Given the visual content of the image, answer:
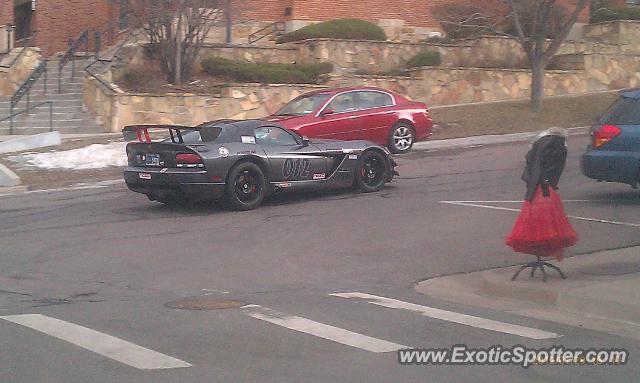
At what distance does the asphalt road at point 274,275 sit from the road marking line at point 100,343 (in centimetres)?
5

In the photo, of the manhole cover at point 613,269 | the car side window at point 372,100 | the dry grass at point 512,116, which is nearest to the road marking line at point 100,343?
the manhole cover at point 613,269

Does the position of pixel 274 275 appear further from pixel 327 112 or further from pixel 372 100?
pixel 372 100

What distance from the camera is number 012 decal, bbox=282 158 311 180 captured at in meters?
15.2

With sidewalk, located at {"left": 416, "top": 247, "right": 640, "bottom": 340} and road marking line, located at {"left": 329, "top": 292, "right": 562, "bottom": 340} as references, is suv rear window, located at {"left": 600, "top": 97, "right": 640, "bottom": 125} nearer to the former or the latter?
sidewalk, located at {"left": 416, "top": 247, "right": 640, "bottom": 340}

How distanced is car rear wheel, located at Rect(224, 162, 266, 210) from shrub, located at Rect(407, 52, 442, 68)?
16141mm

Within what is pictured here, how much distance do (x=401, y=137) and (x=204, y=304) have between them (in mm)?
12552

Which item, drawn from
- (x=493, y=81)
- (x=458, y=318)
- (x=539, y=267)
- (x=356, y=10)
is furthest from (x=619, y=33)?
(x=458, y=318)

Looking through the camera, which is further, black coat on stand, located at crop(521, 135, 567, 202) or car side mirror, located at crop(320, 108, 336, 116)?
car side mirror, located at crop(320, 108, 336, 116)

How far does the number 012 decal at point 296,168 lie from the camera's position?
1520 cm

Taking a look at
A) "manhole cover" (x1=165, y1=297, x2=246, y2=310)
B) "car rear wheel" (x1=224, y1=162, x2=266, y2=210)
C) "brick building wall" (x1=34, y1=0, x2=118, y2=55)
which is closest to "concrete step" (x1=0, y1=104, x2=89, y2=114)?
"brick building wall" (x1=34, y1=0, x2=118, y2=55)

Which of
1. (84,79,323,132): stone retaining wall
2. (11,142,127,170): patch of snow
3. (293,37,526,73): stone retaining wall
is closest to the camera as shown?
(11,142,127,170): patch of snow

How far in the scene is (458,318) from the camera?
8664 mm

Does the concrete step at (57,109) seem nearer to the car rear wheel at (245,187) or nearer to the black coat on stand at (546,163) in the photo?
the car rear wheel at (245,187)

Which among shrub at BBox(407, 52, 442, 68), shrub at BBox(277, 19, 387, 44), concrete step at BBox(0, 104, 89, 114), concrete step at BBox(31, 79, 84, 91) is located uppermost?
shrub at BBox(277, 19, 387, 44)
